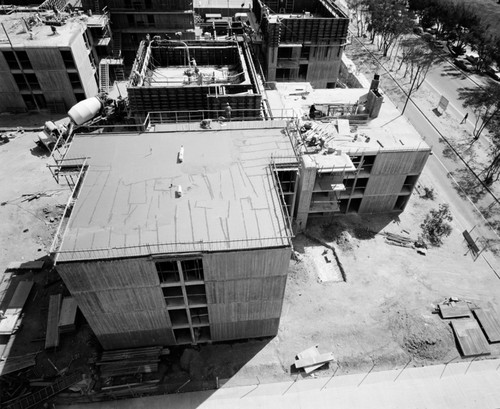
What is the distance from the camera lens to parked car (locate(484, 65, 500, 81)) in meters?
75.9

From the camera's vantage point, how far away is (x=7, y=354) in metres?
31.8

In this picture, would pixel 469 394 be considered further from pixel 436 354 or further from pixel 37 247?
pixel 37 247

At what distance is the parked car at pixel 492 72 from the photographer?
75.9 meters

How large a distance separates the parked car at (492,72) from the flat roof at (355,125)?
45.2 meters

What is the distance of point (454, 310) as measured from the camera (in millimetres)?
35719

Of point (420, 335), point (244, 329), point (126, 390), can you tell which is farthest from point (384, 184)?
point (126, 390)

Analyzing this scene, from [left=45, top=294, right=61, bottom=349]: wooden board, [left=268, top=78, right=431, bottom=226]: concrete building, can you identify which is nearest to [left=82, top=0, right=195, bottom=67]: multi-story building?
[left=268, top=78, right=431, bottom=226]: concrete building

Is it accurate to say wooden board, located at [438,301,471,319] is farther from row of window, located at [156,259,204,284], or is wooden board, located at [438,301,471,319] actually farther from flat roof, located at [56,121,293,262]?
row of window, located at [156,259,204,284]

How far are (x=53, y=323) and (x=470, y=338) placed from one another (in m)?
39.1

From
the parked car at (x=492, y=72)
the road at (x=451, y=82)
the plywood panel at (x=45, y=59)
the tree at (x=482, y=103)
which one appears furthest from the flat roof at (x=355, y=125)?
the parked car at (x=492, y=72)

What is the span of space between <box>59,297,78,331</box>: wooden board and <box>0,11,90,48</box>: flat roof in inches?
1628

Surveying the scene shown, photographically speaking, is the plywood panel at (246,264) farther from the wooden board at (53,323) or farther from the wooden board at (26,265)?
the wooden board at (26,265)

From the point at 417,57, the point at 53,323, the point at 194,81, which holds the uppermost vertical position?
the point at 194,81

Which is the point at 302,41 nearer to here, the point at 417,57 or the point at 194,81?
the point at 194,81
